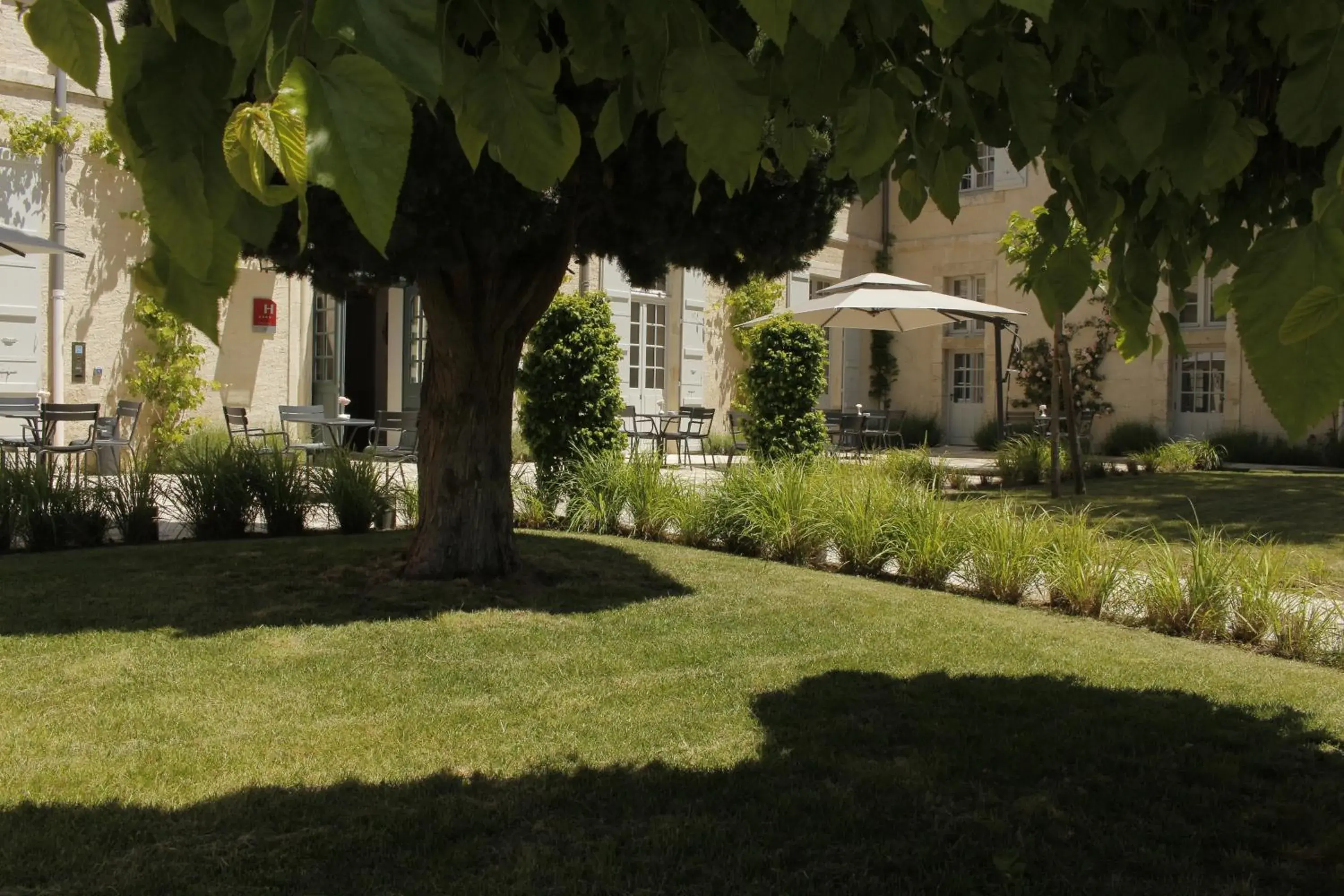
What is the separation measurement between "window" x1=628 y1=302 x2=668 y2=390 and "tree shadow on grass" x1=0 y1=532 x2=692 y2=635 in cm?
925

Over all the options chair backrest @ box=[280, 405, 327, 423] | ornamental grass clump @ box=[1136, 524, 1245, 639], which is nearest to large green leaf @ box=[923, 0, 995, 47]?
ornamental grass clump @ box=[1136, 524, 1245, 639]

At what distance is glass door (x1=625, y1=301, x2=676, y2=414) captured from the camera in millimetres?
16469

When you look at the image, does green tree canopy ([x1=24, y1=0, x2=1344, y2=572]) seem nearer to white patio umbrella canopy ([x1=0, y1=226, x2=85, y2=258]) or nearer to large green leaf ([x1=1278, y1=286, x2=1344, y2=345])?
large green leaf ([x1=1278, y1=286, x2=1344, y2=345])

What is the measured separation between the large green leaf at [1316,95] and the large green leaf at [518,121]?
0.88 meters

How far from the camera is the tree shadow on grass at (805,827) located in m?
2.80

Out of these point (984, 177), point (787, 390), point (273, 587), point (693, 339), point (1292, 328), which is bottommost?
point (273, 587)

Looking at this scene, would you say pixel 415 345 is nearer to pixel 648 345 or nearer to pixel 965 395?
pixel 648 345

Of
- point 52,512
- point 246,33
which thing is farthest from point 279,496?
point 246,33

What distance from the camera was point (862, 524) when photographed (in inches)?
286

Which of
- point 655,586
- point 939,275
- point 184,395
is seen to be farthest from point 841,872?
point 939,275

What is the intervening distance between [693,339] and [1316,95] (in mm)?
15483

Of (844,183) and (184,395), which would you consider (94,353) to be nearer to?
(184,395)

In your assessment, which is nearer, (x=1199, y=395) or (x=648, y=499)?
(x=648, y=499)

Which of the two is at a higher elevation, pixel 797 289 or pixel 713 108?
pixel 797 289
